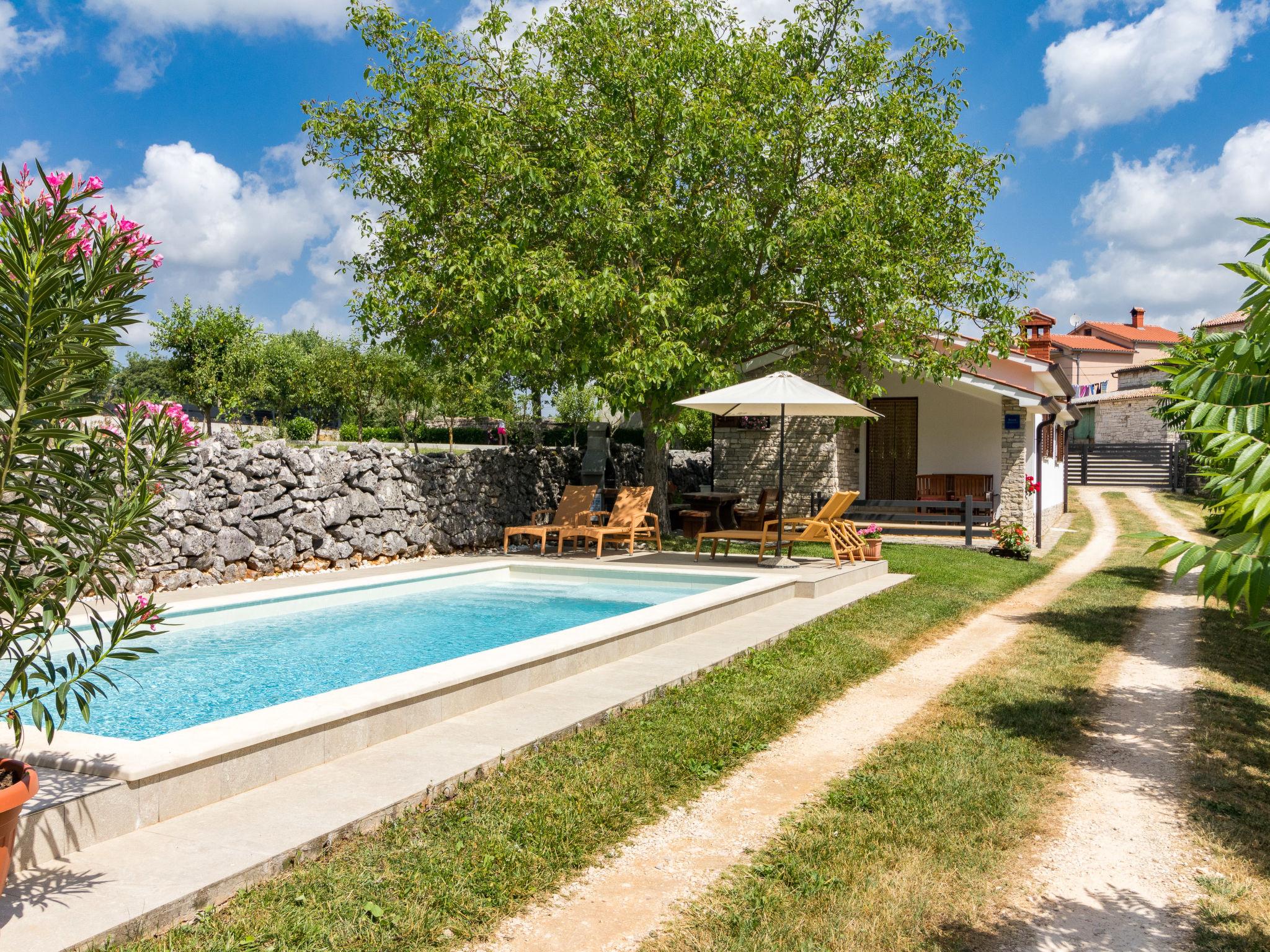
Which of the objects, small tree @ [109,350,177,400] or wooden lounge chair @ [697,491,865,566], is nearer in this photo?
small tree @ [109,350,177,400]

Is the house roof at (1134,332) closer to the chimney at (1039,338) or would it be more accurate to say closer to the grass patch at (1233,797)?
the chimney at (1039,338)

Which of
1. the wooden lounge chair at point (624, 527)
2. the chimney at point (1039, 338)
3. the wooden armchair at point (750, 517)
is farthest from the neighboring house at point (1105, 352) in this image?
the wooden lounge chair at point (624, 527)

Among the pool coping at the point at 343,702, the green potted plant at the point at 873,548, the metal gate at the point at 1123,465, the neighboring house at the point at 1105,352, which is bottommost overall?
the pool coping at the point at 343,702

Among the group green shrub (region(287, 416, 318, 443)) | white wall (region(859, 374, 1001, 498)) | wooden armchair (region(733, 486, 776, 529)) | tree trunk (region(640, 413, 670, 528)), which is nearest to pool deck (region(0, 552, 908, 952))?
tree trunk (region(640, 413, 670, 528))

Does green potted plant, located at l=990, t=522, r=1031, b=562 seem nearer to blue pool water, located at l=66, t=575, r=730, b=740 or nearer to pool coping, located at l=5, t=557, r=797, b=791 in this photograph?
blue pool water, located at l=66, t=575, r=730, b=740

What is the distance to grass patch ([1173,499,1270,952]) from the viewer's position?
3.40 meters

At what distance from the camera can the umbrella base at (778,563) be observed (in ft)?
39.9

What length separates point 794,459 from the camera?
20.3 meters

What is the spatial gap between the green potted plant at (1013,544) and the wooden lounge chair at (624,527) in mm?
5774

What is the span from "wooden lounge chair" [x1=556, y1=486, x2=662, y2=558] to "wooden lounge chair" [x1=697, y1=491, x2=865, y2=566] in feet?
3.73

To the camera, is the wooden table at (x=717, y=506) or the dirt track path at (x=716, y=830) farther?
the wooden table at (x=717, y=506)

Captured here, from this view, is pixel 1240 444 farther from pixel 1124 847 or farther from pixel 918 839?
pixel 1124 847

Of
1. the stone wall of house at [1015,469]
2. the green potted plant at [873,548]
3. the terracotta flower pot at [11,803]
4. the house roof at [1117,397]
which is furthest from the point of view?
the house roof at [1117,397]

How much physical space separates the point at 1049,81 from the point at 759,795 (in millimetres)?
17814
